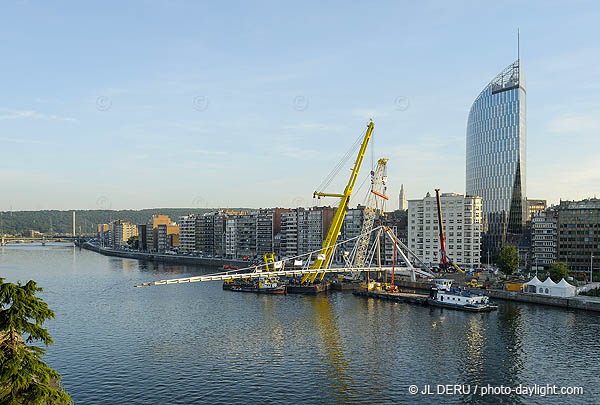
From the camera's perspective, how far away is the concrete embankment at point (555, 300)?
5276 centimetres

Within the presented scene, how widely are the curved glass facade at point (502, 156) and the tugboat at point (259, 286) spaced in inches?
2686

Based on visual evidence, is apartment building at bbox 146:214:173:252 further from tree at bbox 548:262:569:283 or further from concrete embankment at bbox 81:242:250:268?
tree at bbox 548:262:569:283

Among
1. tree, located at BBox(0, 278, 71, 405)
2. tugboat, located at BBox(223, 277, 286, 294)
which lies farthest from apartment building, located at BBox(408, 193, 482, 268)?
tree, located at BBox(0, 278, 71, 405)

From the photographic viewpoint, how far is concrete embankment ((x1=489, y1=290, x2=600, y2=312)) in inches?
2077

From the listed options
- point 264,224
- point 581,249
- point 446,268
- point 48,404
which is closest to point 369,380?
point 48,404

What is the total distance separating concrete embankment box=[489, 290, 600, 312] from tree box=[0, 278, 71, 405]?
54435mm

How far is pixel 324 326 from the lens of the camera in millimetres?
44969

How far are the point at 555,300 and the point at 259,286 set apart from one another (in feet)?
122

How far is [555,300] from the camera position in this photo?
55.8 m

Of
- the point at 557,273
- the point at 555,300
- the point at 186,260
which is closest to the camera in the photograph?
the point at 555,300

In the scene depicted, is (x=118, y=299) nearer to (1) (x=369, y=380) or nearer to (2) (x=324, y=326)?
(2) (x=324, y=326)

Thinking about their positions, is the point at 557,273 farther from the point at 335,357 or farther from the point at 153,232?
the point at 153,232

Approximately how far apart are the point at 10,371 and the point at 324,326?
116 feet

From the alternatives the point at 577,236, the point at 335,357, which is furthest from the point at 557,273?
the point at 335,357
